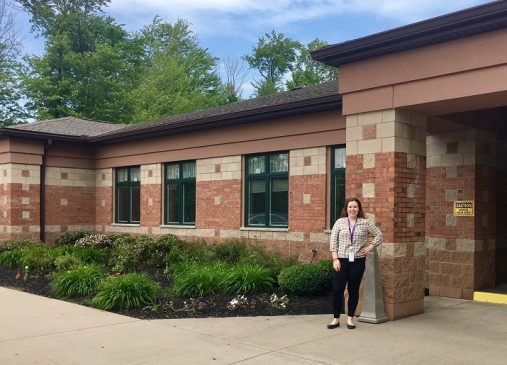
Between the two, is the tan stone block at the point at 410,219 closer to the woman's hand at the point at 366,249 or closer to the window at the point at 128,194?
the woman's hand at the point at 366,249

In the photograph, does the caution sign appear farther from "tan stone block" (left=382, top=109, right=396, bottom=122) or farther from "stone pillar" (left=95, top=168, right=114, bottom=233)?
"stone pillar" (left=95, top=168, right=114, bottom=233)

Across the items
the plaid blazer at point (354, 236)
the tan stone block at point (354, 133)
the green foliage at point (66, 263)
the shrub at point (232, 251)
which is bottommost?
the green foliage at point (66, 263)

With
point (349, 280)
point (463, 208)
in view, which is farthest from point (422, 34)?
point (463, 208)

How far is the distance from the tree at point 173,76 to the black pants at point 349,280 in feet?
109

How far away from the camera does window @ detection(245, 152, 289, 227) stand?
13.4 m

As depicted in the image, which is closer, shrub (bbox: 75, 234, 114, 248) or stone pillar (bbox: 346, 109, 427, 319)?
stone pillar (bbox: 346, 109, 427, 319)

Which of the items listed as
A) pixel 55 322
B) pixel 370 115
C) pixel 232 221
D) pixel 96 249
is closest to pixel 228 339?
pixel 55 322

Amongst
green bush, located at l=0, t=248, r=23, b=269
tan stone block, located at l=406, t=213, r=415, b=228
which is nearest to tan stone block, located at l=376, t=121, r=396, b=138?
tan stone block, located at l=406, t=213, r=415, b=228

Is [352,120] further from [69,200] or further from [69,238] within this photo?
[69,200]

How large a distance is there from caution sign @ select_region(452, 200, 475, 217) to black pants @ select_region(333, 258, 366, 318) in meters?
3.52

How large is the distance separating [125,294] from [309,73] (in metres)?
38.0

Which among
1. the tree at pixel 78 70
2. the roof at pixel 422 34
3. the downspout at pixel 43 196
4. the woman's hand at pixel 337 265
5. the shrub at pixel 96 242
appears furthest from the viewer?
the tree at pixel 78 70

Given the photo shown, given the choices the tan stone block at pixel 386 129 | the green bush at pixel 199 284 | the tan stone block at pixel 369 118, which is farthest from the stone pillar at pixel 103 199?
the tan stone block at pixel 386 129

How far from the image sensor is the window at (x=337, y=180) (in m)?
12.2
